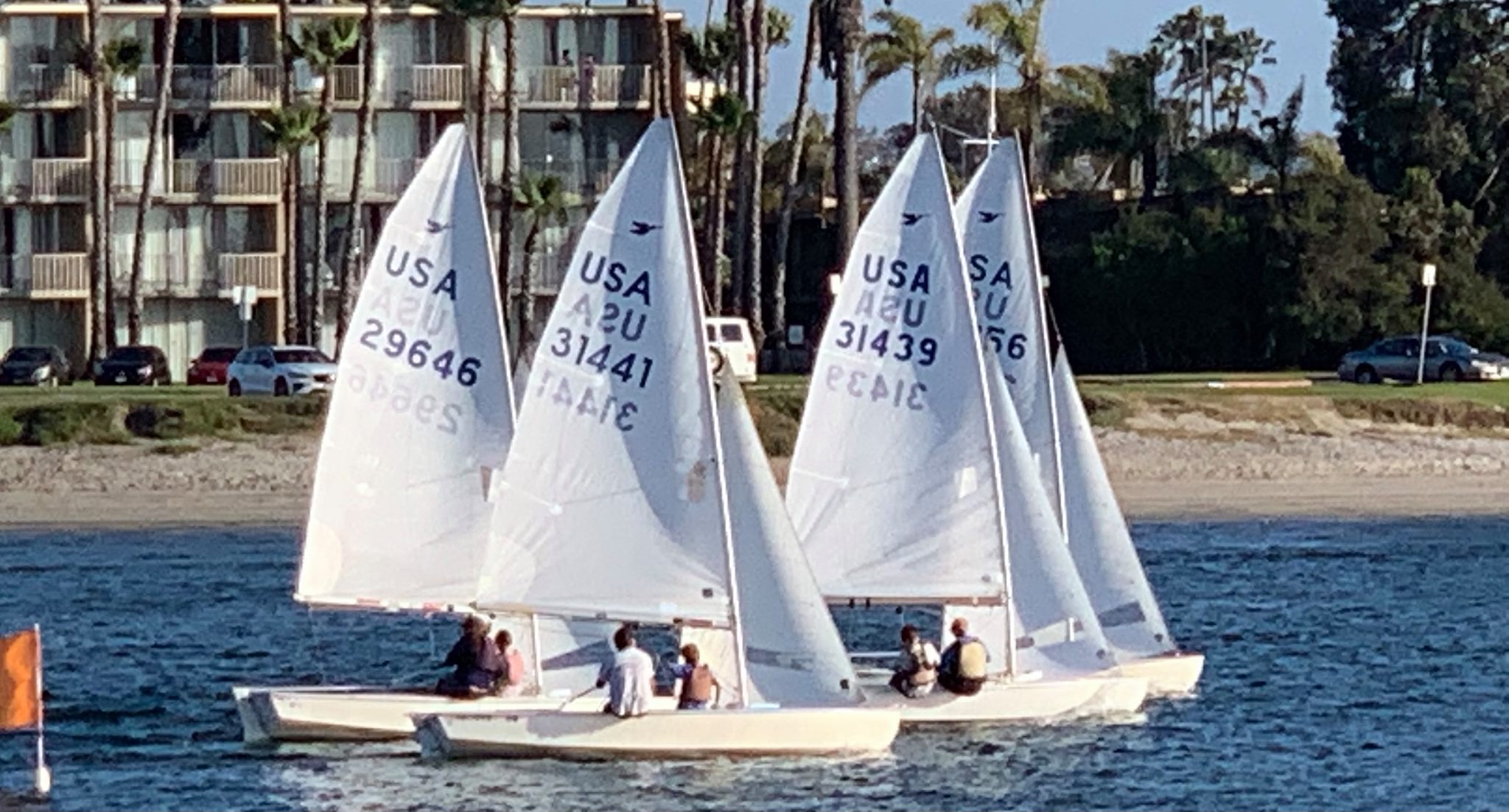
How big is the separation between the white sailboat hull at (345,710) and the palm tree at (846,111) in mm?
34563

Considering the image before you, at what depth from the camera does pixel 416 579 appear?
102ft

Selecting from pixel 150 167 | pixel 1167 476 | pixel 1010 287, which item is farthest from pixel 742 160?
pixel 1010 287

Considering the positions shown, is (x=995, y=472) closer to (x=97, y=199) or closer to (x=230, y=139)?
(x=97, y=199)

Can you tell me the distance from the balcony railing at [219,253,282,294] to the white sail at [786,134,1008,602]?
55095mm

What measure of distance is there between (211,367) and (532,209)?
852 centimetres

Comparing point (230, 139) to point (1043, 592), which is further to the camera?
point (230, 139)

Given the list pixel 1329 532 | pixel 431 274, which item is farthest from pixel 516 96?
pixel 431 274

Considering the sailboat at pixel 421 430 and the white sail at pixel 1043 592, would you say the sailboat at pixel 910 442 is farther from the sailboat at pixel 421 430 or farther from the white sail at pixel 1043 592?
the sailboat at pixel 421 430

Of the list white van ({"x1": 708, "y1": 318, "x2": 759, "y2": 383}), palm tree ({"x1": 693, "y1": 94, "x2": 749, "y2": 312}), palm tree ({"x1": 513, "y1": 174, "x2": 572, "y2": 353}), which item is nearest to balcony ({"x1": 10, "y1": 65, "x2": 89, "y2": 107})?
palm tree ({"x1": 513, "y1": 174, "x2": 572, "y2": 353})

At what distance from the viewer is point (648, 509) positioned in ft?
95.1

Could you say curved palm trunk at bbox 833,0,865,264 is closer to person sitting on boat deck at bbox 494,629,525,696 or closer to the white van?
the white van

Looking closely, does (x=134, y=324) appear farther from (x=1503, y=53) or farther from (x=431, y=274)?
(x=431, y=274)

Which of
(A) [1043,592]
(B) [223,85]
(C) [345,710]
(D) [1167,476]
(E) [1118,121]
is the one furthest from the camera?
(E) [1118,121]

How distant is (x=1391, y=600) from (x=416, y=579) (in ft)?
63.8
